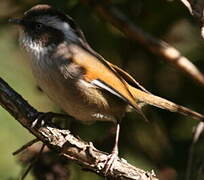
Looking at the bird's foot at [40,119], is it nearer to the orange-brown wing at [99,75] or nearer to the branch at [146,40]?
the orange-brown wing at [99,75]

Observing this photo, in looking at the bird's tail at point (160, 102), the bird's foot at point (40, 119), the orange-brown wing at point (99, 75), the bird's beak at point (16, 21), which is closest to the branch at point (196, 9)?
the orange-brown wing at point (99, 75)

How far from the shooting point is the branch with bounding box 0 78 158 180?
480 centimetres

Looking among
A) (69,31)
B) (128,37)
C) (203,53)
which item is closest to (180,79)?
(203,53)

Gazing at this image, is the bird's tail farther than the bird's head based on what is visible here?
Yes

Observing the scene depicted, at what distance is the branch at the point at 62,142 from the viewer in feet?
15.8

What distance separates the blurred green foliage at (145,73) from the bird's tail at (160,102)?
1.38 feet

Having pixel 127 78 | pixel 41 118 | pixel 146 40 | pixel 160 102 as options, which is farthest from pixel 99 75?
pixel 41 118

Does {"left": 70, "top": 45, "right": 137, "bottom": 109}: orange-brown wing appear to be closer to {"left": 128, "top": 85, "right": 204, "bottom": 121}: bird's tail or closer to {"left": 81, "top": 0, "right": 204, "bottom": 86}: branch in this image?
{"left": 128, "top": 85, "right": 204, "bottom": 121}: bird's tail

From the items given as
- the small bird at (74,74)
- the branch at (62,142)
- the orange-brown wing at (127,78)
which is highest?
the orange-brown wing at (127,78)

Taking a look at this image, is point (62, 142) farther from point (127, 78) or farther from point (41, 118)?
point (127, 78)

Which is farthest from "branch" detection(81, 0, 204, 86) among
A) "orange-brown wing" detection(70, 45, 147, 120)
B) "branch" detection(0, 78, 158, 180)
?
"branch" detection(0, 78, 158, 180)

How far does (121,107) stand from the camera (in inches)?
226

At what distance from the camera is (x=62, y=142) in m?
4.84

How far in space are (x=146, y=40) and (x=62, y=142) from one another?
1.28 meters
